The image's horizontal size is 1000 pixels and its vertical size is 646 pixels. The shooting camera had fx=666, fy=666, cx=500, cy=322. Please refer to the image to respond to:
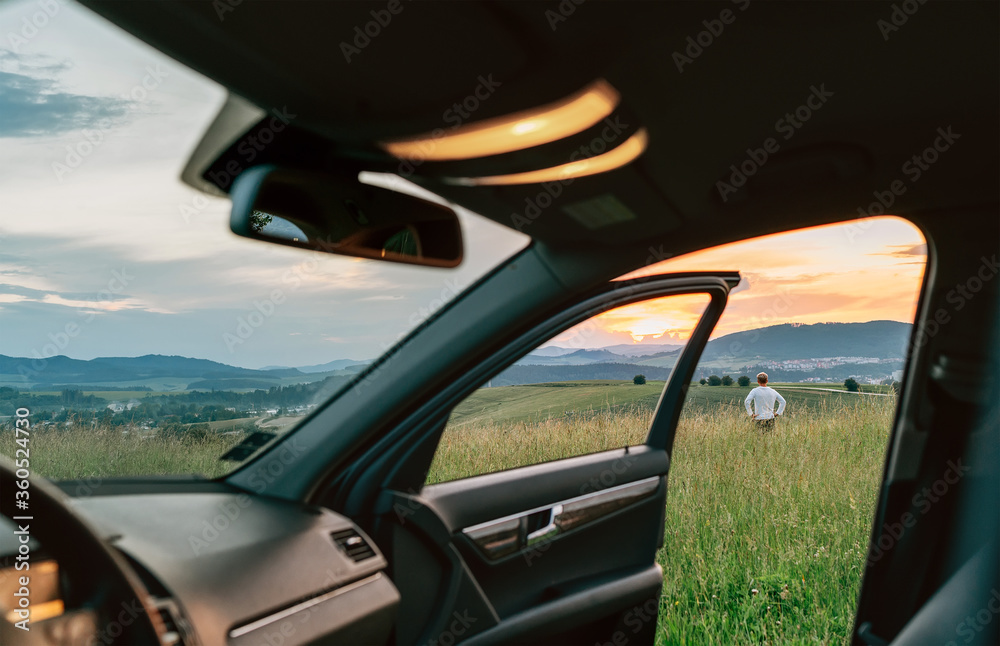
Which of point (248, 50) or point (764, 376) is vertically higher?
point (248, 50)

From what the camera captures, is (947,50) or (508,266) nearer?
(947,50)

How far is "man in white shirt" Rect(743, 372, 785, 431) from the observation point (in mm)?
5527

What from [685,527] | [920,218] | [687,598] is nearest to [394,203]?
[920,218]

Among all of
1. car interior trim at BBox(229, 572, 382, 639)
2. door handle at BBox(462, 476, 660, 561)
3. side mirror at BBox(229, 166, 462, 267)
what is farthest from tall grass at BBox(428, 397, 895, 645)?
side mirror at BBox(229, 166, 462, 267)

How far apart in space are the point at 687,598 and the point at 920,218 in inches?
98.4

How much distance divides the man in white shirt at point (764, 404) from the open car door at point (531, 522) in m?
2.50

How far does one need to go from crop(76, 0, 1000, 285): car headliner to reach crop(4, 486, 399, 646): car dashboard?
3.19 ft

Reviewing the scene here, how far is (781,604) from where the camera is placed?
12.8ft

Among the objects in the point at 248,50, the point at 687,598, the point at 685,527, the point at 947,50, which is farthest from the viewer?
the point at 685,527

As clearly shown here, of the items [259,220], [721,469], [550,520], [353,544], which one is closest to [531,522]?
[550,520]

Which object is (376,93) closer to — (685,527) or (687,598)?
(687,598)

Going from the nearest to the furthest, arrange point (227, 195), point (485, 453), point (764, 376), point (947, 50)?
point (947, 50) → point (227, 195) → point (485, 453) → point (764, 376)

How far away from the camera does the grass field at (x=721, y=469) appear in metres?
2.18

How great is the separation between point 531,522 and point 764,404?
3.82 metres
